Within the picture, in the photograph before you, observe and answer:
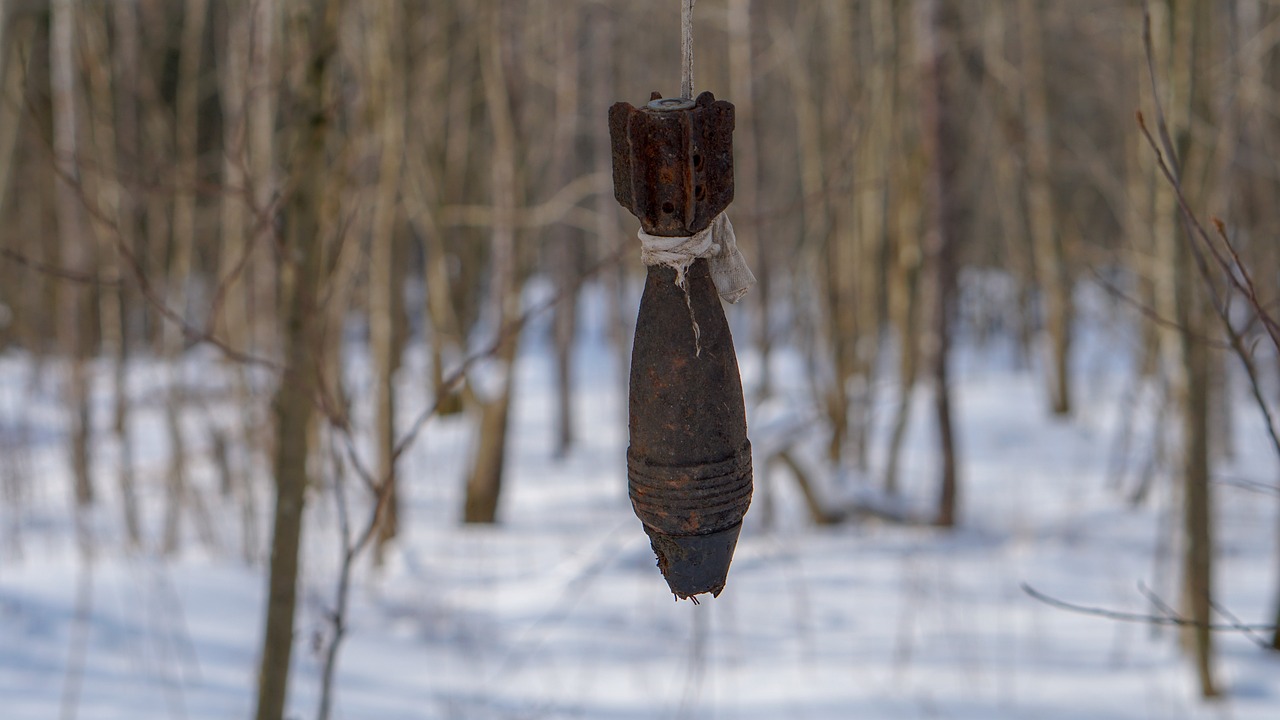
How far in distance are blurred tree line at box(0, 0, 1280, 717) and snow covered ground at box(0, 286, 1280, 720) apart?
0.40 meters

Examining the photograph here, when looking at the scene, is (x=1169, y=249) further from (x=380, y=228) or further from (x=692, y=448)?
(x=380, y=228)

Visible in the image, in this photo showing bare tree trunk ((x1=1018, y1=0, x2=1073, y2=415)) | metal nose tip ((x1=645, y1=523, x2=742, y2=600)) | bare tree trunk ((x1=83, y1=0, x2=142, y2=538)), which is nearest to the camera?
metal nose tip ((x1=645, y1=523, x2=742, y2=600))

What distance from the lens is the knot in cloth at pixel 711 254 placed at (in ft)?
3.19

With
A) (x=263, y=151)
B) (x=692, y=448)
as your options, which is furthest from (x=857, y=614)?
(x=263, y=151)

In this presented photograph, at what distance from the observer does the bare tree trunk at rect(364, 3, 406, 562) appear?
621 centimetres

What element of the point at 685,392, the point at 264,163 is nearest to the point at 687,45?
the point at 685,392

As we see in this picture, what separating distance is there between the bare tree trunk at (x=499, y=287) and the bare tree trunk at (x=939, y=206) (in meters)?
2.79

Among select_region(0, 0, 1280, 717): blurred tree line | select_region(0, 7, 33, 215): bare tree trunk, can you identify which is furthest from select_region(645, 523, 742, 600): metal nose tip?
select_region(0, 7, 33, 215): bare tree trunk

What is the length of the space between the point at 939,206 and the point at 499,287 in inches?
121

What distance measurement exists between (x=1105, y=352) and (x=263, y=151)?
10.5 meters

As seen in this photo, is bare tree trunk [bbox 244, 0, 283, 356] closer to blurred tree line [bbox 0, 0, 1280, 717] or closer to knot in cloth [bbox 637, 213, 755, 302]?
blurred tree line [bbox 0, 0, 1280, 717]

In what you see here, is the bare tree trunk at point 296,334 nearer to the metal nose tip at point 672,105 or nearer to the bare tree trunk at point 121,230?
the metal nose tip at point 672,105

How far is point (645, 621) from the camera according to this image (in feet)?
15.5

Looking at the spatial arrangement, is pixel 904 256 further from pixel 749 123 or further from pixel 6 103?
pixel 6 103
